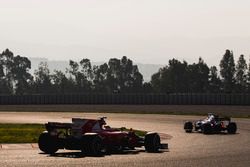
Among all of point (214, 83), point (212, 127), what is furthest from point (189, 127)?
point (214, 83)

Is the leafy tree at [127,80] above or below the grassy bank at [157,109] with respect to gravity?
above

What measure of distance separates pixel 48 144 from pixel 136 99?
54655 millimetres

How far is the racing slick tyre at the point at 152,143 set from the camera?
23.2 meters

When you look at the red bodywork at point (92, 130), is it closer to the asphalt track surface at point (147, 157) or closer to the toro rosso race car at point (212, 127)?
the asphalt track surface at point (147, 157)

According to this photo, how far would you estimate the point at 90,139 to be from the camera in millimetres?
21344

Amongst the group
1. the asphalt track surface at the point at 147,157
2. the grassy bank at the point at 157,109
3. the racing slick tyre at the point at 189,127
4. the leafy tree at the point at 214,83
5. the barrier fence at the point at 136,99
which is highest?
the leafy tree at the point at 214,83

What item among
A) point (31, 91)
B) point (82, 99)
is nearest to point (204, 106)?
point (82, 99)

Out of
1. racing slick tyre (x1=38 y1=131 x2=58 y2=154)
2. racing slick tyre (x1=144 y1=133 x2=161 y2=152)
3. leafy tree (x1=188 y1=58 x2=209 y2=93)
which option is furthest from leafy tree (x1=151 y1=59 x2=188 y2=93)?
racing slick tyre (x1=38 y1=131 x2=58 y2=154)

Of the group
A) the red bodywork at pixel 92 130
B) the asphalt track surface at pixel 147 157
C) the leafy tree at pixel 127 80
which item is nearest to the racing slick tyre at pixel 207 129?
the asphalt track surface at pixel 147 157

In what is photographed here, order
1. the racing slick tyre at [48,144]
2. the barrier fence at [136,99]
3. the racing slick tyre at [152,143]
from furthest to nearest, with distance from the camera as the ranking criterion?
the barrier fence at [136,99] < the racing slick tyre at [152,143] < the racing slick tyre at [48,144]

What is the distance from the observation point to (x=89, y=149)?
21156mm

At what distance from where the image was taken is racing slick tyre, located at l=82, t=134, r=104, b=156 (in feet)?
69.4

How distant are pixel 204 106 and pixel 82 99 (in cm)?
1883

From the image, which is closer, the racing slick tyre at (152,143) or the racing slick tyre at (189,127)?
the racing slick tyre at (152,143)
